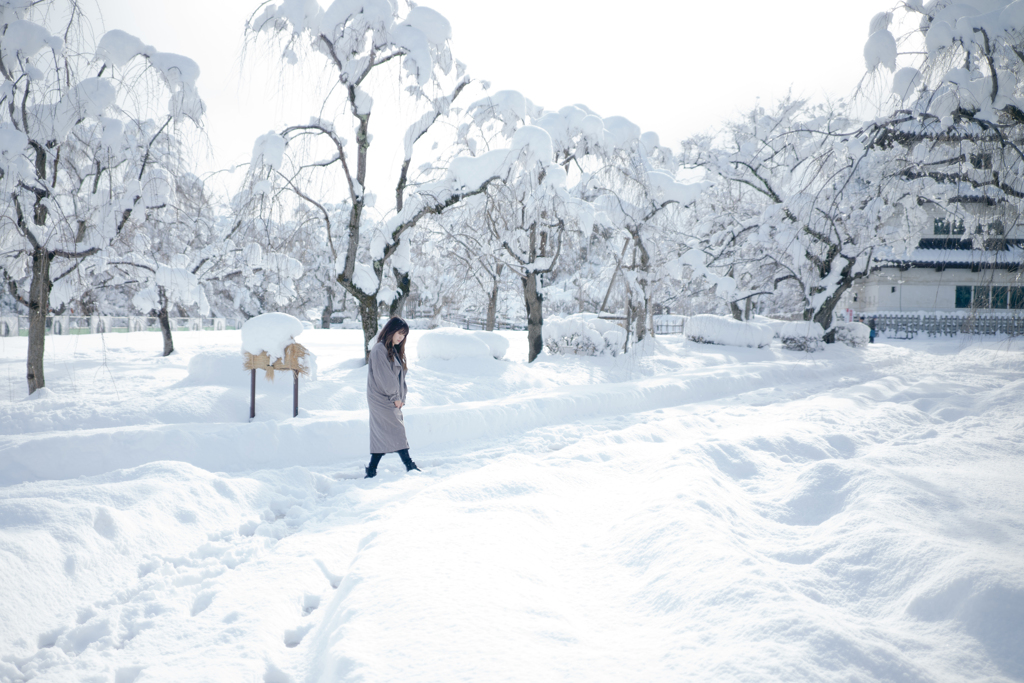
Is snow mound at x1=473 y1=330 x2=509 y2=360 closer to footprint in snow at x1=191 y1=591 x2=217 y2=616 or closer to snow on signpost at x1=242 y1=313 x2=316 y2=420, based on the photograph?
snow on signpost at x1=242 y1=313 x2=316 y2=420

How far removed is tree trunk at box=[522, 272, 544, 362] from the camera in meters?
13.7

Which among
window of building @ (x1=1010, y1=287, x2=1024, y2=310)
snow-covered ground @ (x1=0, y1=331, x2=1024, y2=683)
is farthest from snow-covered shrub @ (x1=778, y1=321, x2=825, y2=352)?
window of building @ (x1=1010, y1=287, x2=1024, y2=310)

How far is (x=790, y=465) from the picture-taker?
17.5ft

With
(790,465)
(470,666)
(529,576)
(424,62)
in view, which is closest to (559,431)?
(790,465)

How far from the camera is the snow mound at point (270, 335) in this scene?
7.73 meters

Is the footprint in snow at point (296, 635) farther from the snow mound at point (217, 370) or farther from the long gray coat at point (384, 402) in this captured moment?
the snow mound at point (217, 370)

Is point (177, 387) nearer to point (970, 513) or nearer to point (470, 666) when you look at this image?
point (470, 666)

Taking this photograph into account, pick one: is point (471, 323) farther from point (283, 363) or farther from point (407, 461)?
point (407, 461)

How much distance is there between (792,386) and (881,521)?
9.90m

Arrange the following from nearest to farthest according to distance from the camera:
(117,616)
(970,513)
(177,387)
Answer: (117,616) < (970,513) < (177,387)

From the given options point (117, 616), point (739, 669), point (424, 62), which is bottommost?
point (117, 616)

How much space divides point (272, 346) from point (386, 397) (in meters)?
2.98

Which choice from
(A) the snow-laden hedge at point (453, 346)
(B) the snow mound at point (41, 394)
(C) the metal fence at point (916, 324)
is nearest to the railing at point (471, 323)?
(C) the metal fence at point (916, 324)

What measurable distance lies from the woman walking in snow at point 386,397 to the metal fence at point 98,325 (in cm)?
1210
